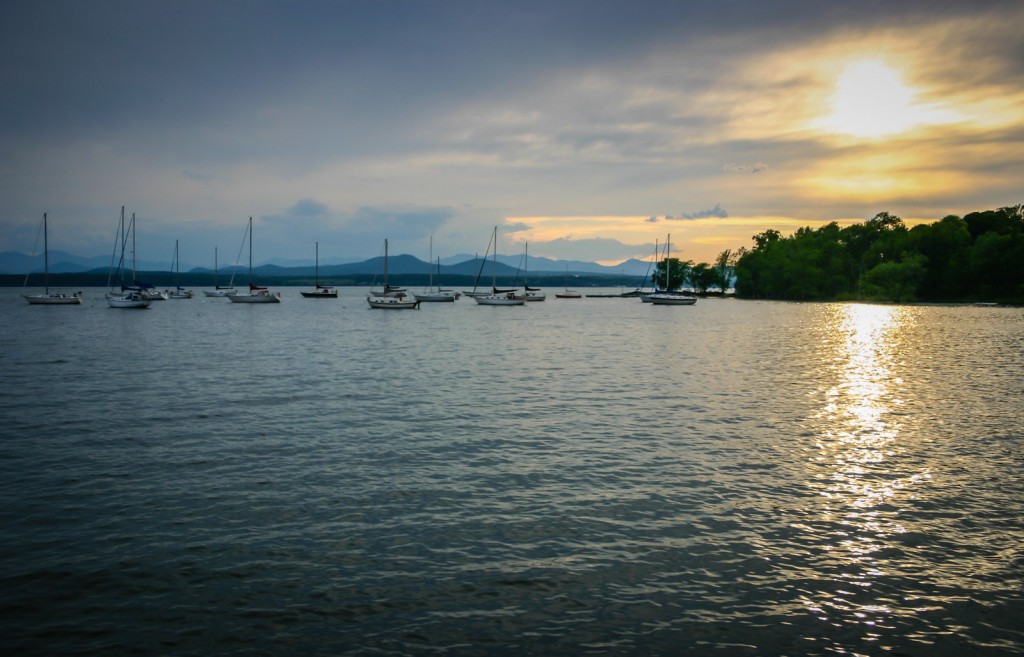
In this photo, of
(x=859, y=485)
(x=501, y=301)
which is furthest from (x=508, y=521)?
(x=501, y=301)

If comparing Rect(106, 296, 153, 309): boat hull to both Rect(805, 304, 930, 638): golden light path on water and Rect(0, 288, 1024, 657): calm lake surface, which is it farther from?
Rect(805, 304, 930, 638): golden light path on water

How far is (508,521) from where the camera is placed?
14.7 m

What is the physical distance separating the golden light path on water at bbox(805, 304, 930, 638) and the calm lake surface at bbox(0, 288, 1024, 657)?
0.08 m

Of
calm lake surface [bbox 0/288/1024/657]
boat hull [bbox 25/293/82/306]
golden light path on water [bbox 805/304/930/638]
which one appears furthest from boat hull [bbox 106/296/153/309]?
golden light path on water [bbox 805/304/930/638]

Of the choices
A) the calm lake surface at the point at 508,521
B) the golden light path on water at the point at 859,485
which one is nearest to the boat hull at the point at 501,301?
the golden light path on water at the point at 859,485

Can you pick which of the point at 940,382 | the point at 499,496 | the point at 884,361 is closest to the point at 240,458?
the point at 499,496

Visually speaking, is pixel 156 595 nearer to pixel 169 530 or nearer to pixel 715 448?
pixel 169 530

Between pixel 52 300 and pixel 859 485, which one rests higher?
pixel 52 300

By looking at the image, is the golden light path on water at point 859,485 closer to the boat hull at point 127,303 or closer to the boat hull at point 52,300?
the boat hull at point 127,303

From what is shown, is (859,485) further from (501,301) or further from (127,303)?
(501,301)

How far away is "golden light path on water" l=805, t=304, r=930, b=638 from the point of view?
36.7 feet

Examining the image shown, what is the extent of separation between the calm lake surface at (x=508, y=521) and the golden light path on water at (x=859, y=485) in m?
0.08

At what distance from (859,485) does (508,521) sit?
10248 mm

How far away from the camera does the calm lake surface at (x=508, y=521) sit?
1017cm
